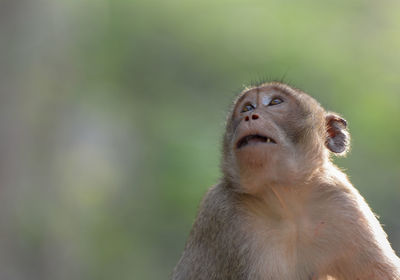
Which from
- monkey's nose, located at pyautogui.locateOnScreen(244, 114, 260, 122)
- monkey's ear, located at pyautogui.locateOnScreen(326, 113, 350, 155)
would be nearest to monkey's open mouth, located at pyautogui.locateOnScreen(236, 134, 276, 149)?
monkey's nose, located at pyautogui.locateOnScreen(244, 114, 260, 122)

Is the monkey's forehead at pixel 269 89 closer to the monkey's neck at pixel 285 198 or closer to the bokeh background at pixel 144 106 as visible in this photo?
the monkey's neck at pixel 285 198

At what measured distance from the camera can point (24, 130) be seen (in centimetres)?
1403

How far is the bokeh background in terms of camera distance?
13.8 metres

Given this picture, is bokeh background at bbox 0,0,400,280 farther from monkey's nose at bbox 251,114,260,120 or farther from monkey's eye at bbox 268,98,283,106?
monkey's nose at bbox 251,114,260,120

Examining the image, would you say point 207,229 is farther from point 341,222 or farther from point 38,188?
point 38,188

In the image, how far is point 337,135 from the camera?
7.49m

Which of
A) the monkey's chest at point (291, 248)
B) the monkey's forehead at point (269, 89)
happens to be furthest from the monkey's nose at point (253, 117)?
the monkey's chest at point (291, 248)

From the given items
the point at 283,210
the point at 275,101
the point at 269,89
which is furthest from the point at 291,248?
the point at 269,89

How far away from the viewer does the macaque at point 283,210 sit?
681 cm

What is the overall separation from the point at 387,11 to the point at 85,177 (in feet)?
22.9

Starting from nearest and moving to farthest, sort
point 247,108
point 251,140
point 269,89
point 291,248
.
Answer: point 251,140, point 291,248, point 247,108, point 269,89

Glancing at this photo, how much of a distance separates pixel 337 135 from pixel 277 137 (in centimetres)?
89

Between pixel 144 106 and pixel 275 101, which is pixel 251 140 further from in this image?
pixel 144 106

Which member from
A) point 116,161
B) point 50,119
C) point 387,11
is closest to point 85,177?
point 116,161
